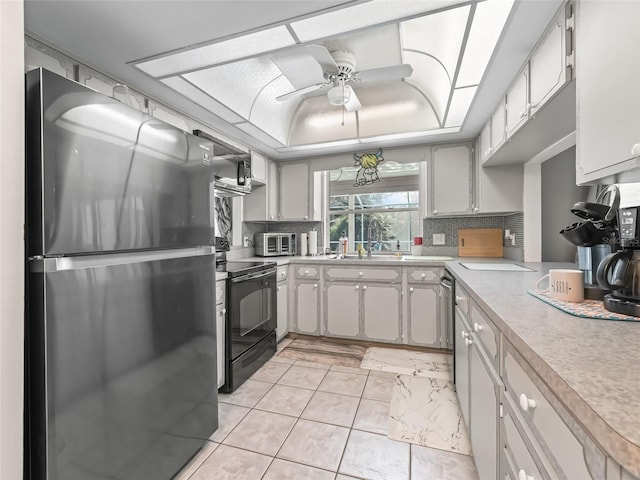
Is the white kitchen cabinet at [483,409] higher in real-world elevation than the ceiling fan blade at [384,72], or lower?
lower

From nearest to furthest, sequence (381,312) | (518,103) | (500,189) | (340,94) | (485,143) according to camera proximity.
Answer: (518,103) < (340,94) < (485,143) < (500,189) < (381,312)

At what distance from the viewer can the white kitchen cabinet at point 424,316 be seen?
293cm

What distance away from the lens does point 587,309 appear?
102cm

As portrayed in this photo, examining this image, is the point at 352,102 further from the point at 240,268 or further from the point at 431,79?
the point at 240,268

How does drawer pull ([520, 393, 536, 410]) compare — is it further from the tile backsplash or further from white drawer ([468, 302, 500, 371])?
the tile backsplash

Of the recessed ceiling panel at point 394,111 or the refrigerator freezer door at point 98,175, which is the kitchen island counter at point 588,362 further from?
the recessed ceiling panel at point 394,111

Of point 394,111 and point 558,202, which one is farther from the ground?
point 394,111

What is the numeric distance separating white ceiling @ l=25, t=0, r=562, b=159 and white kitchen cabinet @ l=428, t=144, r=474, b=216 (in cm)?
21

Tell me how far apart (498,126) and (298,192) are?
2210 mm

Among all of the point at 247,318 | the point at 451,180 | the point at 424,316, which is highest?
the point at 451,180

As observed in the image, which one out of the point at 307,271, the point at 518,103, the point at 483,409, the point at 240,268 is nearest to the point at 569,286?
the point at 483,409

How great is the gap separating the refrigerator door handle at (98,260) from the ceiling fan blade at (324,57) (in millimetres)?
1471

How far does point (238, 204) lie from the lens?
3475mm

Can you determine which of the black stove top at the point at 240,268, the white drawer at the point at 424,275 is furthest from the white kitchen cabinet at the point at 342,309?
the black stove top at the point at 240,268
